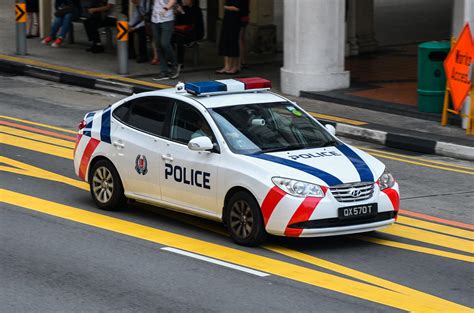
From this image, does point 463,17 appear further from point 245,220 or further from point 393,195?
point 245,220

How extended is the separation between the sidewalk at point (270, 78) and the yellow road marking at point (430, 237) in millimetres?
4499

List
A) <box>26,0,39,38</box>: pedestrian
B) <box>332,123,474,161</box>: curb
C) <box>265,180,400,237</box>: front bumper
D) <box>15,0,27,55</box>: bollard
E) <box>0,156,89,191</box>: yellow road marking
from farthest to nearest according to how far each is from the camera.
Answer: <box>26,0,39,38</box>: pedestrian → <box>15,0,27,55</box>: bollard → <box>332,123,474,161</box>: curb → <box>0,156,89,191</box>: yellow road marking → <box>265,180,400,237</box>: front bumper

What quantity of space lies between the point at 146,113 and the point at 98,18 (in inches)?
554

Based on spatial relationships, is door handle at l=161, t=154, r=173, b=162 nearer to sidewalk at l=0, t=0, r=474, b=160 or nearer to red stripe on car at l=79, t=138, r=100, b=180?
red stripe on car at l=79, t=138, r=100, b=180

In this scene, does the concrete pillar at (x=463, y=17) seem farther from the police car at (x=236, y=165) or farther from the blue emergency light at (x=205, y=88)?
the blue emergency light at (x=205, y=88)

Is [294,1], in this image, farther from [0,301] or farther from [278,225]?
[0,301]

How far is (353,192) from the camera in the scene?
35.2 ft

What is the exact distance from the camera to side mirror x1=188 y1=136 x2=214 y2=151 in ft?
36.6

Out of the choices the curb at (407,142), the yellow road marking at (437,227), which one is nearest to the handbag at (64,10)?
the curb at (407,142)

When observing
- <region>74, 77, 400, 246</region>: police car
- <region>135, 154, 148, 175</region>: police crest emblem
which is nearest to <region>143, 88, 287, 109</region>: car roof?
<region>74, 77, 400, 246</region>: police car

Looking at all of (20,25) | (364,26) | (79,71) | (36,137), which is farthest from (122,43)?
(364,26)

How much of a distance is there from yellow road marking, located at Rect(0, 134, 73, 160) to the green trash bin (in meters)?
6.23

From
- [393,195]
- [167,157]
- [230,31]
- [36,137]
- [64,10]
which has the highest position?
[64,10]

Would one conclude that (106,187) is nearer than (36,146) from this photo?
Yes
